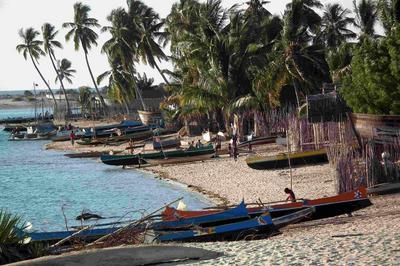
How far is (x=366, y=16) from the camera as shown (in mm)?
41875

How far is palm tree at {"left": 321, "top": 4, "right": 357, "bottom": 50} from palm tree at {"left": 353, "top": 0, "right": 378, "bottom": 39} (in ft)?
18.7

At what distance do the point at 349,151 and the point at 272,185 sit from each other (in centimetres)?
609

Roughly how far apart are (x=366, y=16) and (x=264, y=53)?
6.90 metres

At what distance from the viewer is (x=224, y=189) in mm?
29203

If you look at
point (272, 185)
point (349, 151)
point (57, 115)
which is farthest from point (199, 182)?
point (57, 115)

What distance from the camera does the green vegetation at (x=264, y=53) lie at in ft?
99.5

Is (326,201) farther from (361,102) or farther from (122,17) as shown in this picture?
(122,17)

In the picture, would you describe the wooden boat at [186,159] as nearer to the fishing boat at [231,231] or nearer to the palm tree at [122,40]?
the fishing boat at [231,231]

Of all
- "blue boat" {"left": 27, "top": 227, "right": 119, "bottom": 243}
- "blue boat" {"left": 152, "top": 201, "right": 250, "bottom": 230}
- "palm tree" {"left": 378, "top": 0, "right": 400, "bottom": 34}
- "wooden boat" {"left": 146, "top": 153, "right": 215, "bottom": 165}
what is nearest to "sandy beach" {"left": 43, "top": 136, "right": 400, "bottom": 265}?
"blue boat" {"left": 152, "top": 201, "right": 250, "bottom": 230}

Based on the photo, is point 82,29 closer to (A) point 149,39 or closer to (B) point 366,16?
(A) point 149,39

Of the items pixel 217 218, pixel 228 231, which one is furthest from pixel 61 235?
pixel 228 231

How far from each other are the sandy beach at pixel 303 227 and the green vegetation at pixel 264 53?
209 inches

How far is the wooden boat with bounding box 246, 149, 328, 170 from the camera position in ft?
103

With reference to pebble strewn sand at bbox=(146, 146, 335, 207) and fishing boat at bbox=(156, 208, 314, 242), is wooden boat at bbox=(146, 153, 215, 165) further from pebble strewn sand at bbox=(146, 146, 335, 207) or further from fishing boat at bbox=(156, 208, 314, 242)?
fishing boat at bbox=(156, 208, 314, 242)
